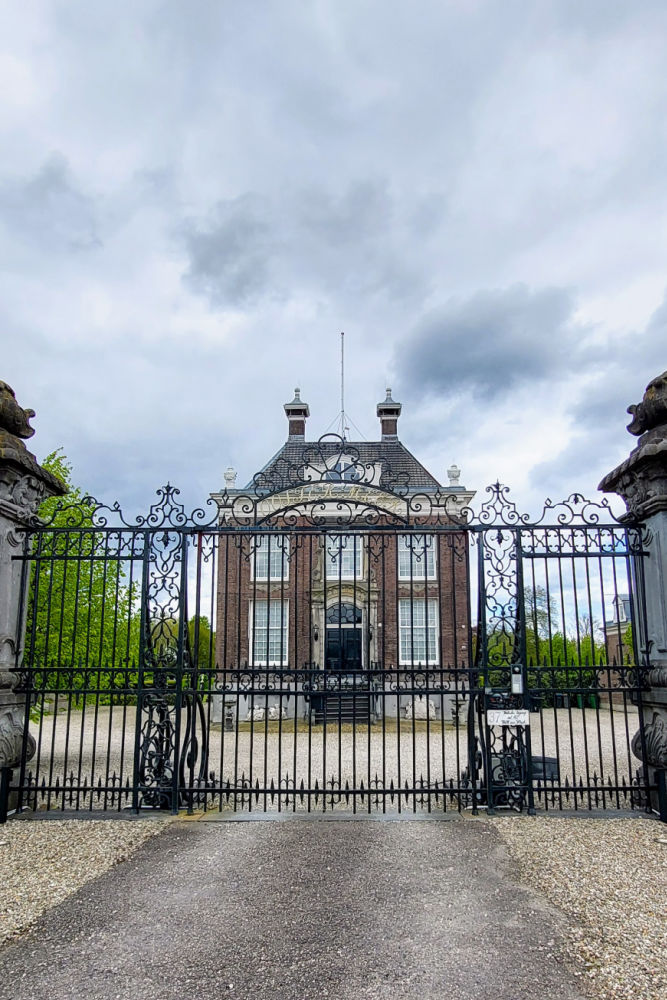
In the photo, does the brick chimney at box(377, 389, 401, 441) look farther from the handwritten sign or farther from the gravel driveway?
the gravel driveway

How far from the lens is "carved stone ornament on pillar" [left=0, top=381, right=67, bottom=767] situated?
21.4 ft

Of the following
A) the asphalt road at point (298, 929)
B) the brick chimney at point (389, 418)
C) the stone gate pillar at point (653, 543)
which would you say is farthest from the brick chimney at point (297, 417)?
the asphalt road at point (298, 929)

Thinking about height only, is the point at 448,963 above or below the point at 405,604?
below

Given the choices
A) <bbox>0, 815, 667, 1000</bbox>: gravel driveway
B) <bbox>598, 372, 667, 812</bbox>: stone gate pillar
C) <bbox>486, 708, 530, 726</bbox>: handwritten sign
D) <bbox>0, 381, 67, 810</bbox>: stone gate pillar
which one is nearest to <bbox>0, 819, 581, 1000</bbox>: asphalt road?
<bbox>0, 815, 667, 1000</bbox>: gravel driveway

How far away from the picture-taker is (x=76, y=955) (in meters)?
3.67

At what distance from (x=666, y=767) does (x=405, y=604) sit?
14.0 metres

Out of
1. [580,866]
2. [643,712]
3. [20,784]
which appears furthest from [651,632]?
[20,784]

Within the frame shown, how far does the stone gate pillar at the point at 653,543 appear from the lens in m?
6.46

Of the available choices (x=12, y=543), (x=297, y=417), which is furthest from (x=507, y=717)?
(x=297, y=417)

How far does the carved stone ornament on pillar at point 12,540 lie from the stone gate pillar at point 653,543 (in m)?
6.17

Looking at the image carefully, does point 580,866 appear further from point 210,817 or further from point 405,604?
point 405,604

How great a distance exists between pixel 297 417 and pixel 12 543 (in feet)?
62.5

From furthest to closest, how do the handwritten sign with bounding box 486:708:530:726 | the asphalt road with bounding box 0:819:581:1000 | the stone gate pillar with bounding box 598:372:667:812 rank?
1. the handwritten sign with bounding box 486:708:530:726
2. the stone gate pillar with bounding box 598:372:667:812
3. the asphalt road with bounding box 0:819:581:1000

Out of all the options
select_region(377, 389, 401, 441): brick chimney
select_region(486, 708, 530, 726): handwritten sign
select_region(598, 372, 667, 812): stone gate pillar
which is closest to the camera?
select_region(598, 372, 667, 812): stone gate pillar
